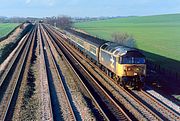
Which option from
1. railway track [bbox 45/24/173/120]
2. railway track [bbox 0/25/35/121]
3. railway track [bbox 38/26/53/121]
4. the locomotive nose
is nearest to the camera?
railway track [bbox 45/24/173/120]

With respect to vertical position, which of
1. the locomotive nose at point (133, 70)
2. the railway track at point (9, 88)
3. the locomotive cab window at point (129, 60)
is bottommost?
the railway track at point (9, 88)

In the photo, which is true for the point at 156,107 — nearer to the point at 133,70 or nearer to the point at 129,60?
the point at 133,70

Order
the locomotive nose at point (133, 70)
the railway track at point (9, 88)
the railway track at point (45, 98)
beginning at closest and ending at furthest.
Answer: the railway track at point (45, 98) → the railway track at point (9, 88) → the locomotive nose at point (133, 70)

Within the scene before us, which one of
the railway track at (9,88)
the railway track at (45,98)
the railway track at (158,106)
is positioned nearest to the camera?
the railway track at (158,106)

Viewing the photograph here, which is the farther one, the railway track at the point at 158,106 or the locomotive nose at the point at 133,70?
the locomotive nose at the point at 133,70

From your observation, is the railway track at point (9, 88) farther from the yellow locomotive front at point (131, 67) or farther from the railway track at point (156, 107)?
the railway track at point (156, 107)

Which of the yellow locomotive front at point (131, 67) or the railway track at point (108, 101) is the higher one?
the yellow locomotive front at point (131, 67)

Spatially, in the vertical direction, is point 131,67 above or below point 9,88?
above

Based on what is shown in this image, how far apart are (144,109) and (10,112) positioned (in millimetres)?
7829

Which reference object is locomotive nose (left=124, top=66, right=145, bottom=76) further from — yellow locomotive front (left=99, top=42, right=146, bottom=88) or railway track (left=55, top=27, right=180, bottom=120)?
railway track (left=55, top=27, right=180, bottom=120)

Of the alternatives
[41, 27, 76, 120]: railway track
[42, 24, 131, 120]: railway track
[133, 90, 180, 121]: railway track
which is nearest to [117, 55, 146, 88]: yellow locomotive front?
[133, 90, 180, 121]: railway track

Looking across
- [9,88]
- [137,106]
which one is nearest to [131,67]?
[137,106]

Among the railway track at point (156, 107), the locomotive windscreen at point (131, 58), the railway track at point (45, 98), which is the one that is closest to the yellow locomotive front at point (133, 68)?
the locomotive windscreen at point (131, 58)

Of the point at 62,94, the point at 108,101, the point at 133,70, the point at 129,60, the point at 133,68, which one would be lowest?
the point at 62,94
